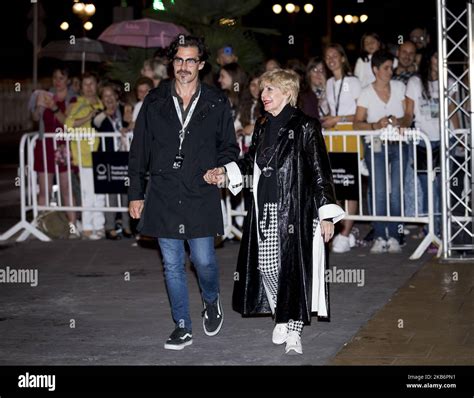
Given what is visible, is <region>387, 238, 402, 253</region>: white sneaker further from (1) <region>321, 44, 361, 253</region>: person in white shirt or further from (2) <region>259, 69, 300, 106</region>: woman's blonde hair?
(2) <region>259, 69, 300, 106</region>: woman's blonde hair

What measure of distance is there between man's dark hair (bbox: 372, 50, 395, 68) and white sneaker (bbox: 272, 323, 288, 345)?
15.8 feet

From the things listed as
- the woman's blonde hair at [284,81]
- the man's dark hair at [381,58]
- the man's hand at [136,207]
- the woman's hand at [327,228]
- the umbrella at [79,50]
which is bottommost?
the woman's hand at [327,228]

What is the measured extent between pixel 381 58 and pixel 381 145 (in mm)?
911

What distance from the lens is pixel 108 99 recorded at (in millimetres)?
13430

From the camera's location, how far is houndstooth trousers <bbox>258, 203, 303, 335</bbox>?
7375 mm

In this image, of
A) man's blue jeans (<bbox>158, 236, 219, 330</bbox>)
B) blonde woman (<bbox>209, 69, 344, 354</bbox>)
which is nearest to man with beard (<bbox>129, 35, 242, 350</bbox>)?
man's blue jeans (<bbox>158, 236, 219, 330</bbox>)

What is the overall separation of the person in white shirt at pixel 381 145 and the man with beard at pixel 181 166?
14.4 feet

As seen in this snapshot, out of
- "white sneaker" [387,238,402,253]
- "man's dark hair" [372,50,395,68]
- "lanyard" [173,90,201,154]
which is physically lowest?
"white sneaker" [387,238,402,253]

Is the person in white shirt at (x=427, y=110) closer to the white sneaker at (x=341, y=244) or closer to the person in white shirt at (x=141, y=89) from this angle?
the white sneaker at (x=341, y=244)

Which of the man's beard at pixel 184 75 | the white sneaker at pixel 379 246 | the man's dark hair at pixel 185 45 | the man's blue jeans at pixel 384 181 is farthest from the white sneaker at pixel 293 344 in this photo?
the man's blue jeans at pixel 384 181

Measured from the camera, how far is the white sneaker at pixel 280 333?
7.55m

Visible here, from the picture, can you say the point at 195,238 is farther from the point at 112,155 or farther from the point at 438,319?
the point at 112,155

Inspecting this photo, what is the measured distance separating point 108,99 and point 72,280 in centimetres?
353

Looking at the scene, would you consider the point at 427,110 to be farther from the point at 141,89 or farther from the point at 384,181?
the point at 141,89
